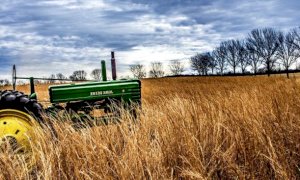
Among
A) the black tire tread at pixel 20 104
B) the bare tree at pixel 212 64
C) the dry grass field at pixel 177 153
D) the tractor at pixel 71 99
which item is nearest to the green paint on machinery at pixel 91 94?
the tractor at pixel 71 99

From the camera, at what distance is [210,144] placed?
3.88 m

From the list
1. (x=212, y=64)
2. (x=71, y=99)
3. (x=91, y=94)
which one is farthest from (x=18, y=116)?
(x=212, y=64)

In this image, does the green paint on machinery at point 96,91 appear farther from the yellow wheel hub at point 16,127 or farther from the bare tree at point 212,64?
the bare tree at point 212,64

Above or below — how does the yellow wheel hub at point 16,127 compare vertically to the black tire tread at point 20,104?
below

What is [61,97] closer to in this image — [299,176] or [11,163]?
[11,163]

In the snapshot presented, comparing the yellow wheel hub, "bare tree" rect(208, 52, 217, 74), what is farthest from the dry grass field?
"bare tree" rect(208, 52, 217, 74)

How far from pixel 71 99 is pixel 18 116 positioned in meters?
1.18

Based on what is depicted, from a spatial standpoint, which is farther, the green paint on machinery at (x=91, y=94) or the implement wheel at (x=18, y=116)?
the green paint on machinery at (x=91, y=94)

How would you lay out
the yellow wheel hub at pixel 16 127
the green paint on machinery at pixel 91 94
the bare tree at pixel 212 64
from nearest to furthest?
the yellow wheel hub at pixel 16 127
the green paint on machinery at pixel 91 94
the bare tree at pixel 212 64

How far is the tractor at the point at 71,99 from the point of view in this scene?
4988mm

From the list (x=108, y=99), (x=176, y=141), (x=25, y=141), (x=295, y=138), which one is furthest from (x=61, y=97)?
(x=295, y=138)

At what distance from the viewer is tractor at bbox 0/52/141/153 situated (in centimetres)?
499

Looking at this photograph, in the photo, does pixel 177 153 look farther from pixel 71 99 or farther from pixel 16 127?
pixel 71 99

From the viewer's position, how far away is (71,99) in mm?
6098
